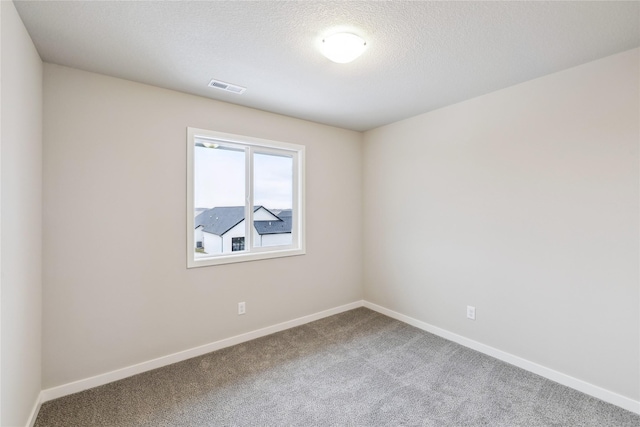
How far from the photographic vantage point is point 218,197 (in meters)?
2.98

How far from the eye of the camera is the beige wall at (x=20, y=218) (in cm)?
143

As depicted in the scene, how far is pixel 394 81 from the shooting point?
8.03 ft

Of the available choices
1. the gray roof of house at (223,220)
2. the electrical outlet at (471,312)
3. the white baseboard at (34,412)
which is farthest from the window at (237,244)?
the electrical outlet at (471,312)

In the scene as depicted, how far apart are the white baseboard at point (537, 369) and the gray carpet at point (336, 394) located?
0.18 ft

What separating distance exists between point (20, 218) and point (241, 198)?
172cm

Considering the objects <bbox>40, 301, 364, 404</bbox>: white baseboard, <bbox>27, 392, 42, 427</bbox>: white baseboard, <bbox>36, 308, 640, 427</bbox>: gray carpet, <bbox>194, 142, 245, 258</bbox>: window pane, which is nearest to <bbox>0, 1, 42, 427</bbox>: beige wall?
<bbox>27, 392, 42, 427</bbox>: white baseboard

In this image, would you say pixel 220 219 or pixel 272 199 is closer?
pixel 220 219

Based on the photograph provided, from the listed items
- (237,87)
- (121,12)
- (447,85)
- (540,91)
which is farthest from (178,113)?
(540,91)

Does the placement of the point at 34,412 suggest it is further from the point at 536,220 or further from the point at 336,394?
the point at 536,220

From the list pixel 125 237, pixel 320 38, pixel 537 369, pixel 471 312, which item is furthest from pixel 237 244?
pixel 537 369

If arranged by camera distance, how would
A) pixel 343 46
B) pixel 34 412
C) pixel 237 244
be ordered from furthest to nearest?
pixel 237 244 < pixel 34 412 < pixel 343 46

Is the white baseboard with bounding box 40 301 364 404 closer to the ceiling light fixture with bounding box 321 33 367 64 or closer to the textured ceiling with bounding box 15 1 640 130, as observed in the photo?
the textured ceiling with bounding box 15 1 640 130

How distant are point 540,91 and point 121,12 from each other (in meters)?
2.98

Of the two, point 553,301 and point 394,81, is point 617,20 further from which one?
point 553,301
